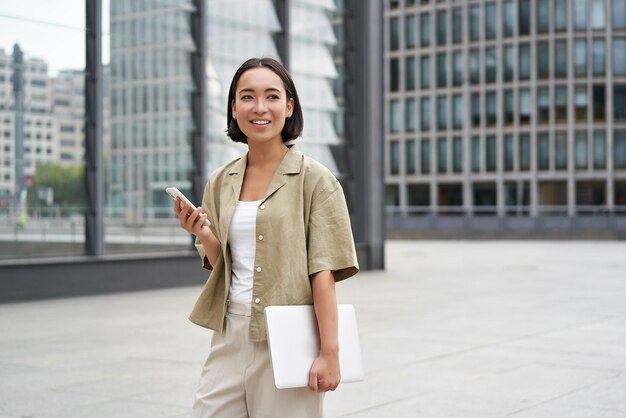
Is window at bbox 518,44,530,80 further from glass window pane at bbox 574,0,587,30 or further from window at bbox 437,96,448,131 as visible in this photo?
window at bbox 437,96,448,131

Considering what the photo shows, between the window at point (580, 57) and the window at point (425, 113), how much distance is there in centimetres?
1241

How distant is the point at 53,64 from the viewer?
53.6 feet

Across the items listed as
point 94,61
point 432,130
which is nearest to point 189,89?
point 94,61

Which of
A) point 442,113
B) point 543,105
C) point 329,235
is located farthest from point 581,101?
point 329,235

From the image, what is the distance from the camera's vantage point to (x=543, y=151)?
74.9 m

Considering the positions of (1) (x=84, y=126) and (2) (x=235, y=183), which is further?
(1) (x=84, y=126)

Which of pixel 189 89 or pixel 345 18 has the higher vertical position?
pixel 345 18

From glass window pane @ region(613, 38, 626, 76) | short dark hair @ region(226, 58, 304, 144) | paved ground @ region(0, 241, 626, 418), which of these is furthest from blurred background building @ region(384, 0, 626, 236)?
short dark hair @ region(226, 58, 304, 144)

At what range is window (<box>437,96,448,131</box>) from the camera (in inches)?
3108

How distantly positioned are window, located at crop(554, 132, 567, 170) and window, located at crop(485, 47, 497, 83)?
6.82m

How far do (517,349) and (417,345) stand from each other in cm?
99

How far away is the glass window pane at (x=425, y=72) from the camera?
262 ft

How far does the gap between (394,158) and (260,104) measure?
260ft

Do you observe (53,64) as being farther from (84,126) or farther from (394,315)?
(394,315)
